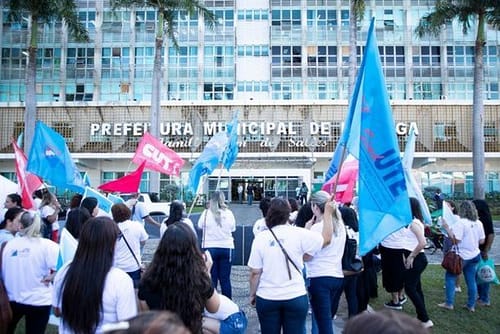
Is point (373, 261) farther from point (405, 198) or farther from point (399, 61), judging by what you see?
point (399, 61)

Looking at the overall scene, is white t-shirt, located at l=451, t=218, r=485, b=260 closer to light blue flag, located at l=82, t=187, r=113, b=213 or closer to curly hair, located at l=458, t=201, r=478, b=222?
curly hair, located at l=458, t=201, r=478, b=222

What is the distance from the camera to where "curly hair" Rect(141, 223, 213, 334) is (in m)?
2.95

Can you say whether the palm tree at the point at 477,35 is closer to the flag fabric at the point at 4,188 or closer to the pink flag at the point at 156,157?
the pink flag at the point at 156,157

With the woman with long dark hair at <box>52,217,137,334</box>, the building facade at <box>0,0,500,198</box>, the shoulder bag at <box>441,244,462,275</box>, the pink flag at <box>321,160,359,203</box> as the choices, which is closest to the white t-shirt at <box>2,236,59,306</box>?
the woman with long dark hair at <box>52,217,137,334</box>

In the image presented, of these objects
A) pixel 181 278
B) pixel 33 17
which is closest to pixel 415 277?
pixel 181 278

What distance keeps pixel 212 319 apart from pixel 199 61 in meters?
37.2

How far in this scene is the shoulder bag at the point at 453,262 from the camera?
6590 millimetres

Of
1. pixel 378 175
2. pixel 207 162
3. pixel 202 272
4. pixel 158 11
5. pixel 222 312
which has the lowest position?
pixel 222 312

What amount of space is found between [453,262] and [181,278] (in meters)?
5.14

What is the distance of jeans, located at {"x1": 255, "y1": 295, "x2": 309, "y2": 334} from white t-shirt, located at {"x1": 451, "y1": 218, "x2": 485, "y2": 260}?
12.7ft

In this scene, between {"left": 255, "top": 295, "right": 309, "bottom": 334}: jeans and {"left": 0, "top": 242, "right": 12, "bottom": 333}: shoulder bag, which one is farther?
{"left": 255, "top": 295, "right": 309, "bottom": 334}: jeans

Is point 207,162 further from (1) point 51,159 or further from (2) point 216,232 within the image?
(1) point 51,159

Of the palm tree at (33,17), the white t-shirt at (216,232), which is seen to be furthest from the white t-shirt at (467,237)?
the palm tree at (33,17)

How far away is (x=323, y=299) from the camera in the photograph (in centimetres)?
454
